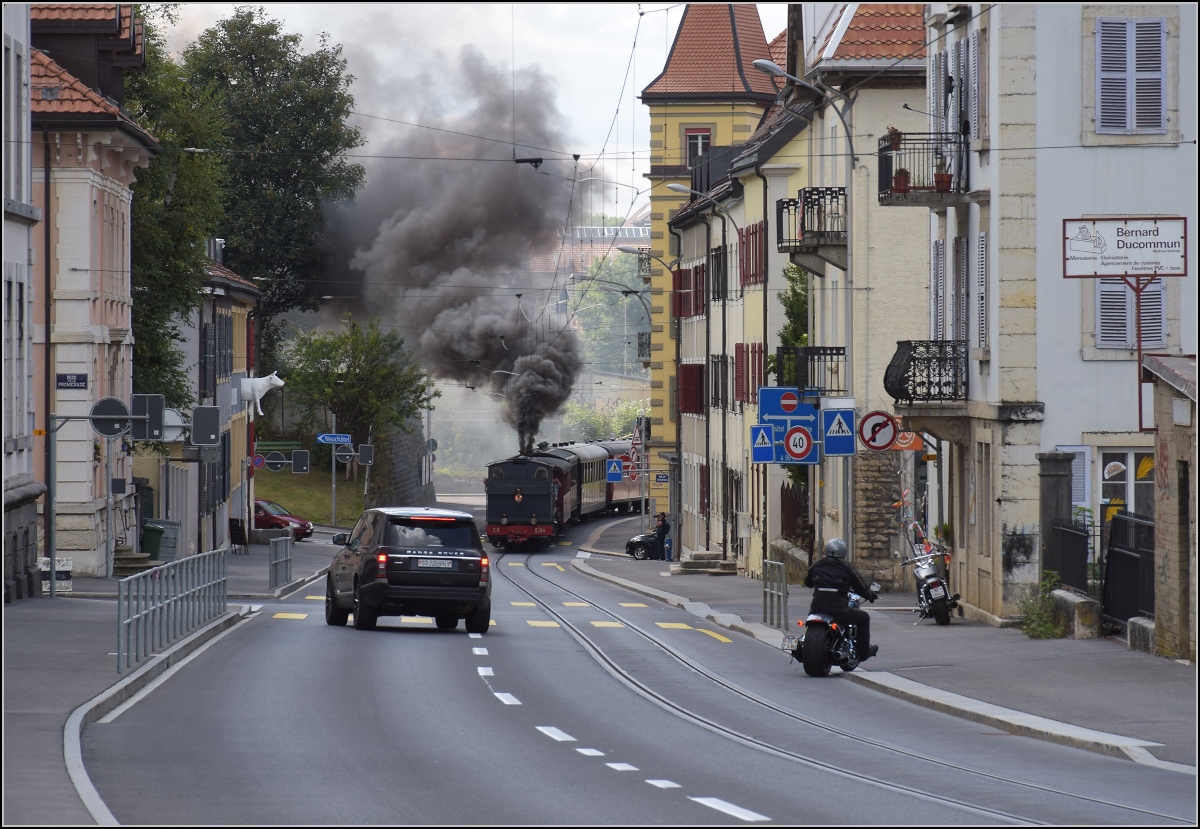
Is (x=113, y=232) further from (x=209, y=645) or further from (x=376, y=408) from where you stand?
(x=376, y=408)

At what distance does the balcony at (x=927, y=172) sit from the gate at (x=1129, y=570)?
5770 millimetres

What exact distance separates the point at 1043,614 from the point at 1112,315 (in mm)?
4413

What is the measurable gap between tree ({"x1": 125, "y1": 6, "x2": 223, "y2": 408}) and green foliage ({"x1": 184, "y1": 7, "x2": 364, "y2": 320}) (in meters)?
25.9

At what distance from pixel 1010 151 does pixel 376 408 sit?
2089 inches

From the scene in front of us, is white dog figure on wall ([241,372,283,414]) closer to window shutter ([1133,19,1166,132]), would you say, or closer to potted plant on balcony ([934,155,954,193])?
potted plant on balcony ([934,155,954,193])

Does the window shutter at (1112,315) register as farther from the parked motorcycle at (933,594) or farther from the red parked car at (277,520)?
the red parked car at (277,520)

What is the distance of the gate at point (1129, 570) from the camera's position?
19.8 meters

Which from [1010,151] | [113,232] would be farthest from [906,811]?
[113,232]

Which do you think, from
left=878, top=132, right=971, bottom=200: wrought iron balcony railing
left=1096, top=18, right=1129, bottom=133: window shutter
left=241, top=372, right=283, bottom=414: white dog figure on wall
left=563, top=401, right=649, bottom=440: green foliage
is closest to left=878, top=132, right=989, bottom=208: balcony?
left=878, top=132, right=971, bottom=200: wrought iron balcony railing

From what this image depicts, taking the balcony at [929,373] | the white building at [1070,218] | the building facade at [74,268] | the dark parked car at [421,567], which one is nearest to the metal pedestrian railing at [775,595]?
the white building at [1070,218]

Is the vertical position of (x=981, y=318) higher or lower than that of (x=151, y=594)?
higher

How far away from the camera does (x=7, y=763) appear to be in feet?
37.8

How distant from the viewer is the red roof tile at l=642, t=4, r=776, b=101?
2712 inches

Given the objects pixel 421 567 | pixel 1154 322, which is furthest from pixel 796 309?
pixel 421 567
